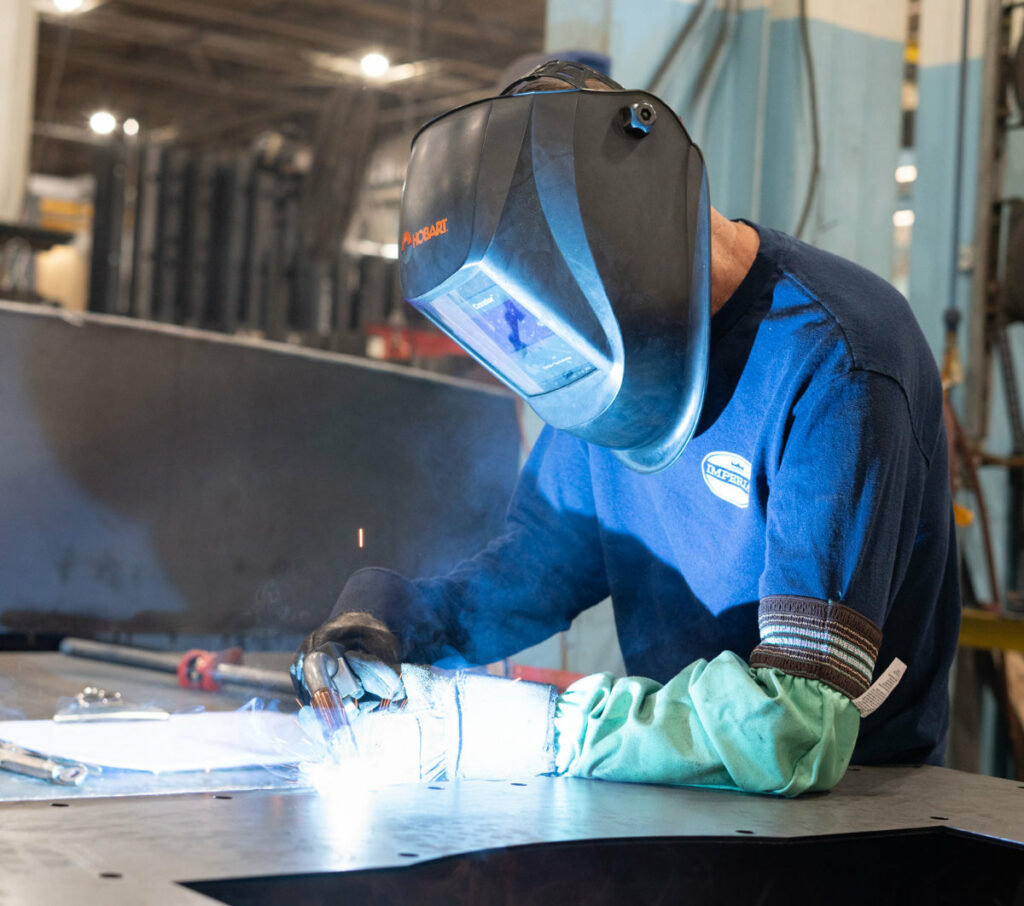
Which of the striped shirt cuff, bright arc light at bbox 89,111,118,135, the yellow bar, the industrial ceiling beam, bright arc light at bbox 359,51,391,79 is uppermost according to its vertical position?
the industrial ceiling beam

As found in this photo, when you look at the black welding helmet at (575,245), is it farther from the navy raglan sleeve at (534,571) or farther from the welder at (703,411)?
the navy raglan sleeve at (534,571)

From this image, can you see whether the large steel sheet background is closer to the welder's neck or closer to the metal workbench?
the welder's neck

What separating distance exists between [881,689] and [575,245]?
53cm

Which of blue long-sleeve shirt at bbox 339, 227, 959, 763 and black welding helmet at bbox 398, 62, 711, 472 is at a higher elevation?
black welding helmet at bbox 398, 62, 711, 472

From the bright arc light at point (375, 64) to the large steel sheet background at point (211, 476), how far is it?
22.7 ft

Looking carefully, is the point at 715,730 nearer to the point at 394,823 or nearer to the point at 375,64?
the point at 394,823

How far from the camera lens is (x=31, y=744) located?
110 centimetres

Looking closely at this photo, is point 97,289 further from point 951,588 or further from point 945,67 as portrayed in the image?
point 951,588

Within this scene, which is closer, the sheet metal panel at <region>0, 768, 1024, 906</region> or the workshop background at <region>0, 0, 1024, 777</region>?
the sheet metal panel at <region>0, 768, 1024, 906</region>

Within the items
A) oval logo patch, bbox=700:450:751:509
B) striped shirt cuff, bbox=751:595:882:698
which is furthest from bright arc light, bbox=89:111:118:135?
striped shirt cuff, bbox=751:595:882:698

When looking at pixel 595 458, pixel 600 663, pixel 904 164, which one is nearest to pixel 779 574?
pixel 595 458

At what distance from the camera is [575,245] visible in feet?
3.61

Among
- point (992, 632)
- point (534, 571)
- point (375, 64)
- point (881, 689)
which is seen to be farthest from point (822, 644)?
point (375, 64)

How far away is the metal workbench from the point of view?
0.70m
